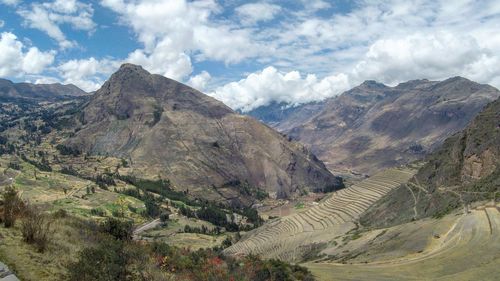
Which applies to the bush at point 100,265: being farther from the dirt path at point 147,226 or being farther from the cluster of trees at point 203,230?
the cluster of trees at point 203,230

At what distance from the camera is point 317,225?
4611 inches

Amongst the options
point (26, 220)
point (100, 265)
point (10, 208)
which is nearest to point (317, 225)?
point (10, 208)

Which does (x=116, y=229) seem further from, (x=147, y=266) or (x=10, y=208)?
(x=147, y=266)

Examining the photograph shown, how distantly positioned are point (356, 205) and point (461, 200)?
1950 inches

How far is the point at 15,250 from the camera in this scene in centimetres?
1645

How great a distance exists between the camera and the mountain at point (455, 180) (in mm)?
82500

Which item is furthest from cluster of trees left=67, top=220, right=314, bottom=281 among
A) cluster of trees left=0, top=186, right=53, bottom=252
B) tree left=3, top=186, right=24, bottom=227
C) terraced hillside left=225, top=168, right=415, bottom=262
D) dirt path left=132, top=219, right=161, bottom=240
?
dirt path left=132, top=219, right=161, bottom=240

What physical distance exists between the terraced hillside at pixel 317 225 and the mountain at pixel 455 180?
10.4 meters

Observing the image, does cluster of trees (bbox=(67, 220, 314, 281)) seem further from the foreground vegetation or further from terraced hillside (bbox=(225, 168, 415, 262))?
terraced hillside (bbox=(225, 168, 415, 262))

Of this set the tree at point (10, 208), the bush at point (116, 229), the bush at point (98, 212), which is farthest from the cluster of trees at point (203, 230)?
the tree at point (10, 208)

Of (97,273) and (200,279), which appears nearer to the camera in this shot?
(97,273)

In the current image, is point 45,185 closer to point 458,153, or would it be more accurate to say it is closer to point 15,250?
point 458,153

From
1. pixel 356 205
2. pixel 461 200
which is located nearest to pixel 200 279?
pixel 461 200

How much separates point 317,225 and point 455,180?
38424mm
